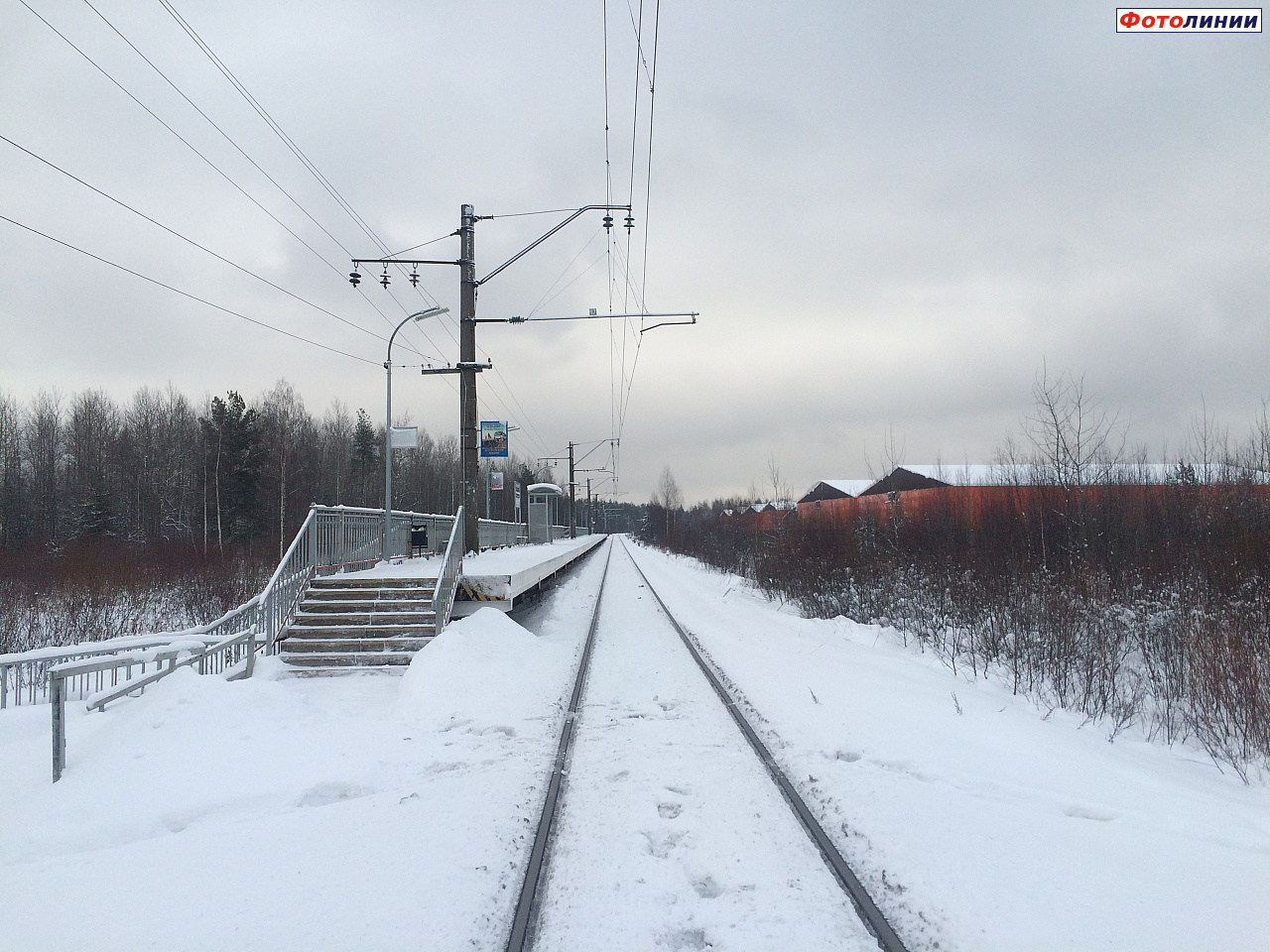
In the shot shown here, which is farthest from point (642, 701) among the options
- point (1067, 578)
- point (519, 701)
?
point (1067, 578)

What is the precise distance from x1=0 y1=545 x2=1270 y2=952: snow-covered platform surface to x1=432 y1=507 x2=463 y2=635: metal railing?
2488 millimetres

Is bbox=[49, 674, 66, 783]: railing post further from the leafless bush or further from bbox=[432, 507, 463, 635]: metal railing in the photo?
the leafless bush

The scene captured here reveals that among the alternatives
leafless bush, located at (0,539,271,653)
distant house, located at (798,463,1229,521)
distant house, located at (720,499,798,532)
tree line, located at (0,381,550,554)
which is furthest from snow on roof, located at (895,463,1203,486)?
tree line, located at (0,381,550,554)

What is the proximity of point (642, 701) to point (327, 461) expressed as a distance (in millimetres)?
63937

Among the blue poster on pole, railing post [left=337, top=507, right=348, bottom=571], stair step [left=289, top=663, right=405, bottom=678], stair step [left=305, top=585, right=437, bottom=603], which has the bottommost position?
stair step [left=289, top=663, right=405, bottom=678]

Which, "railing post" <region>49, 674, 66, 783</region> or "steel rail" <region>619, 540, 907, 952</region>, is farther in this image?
"railing post" <region>49, 674, 66, 783</region>

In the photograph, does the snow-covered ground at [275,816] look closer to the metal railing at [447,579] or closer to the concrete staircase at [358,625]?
the concrete staircase at [358,625]

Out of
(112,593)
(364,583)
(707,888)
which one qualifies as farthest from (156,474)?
(707,888)

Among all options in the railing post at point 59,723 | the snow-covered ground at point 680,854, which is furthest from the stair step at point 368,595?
the railing post at point 59,723

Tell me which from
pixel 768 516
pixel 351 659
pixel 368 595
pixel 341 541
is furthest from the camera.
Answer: pixel 768 516

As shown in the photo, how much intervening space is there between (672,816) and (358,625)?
7.79 meters

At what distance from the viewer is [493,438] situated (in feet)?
58.3

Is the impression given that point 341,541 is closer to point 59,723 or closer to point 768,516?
point 59,723

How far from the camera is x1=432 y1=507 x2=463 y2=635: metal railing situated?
1122cm
